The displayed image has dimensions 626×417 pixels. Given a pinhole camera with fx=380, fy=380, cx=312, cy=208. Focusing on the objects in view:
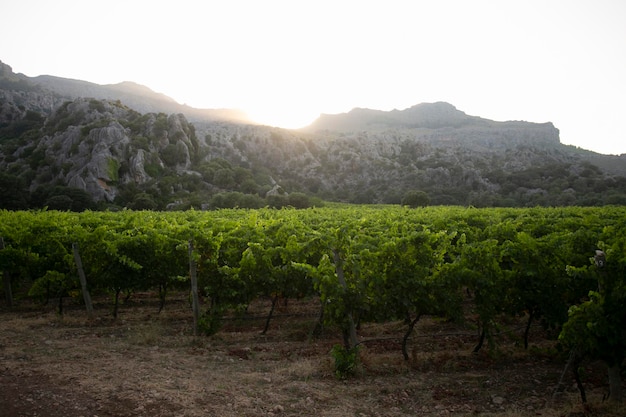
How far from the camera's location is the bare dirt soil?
6.14 metres

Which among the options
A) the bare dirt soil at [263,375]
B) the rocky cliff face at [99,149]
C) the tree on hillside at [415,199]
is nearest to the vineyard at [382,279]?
the bare dirt soil at [263,375]

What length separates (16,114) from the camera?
311 feet

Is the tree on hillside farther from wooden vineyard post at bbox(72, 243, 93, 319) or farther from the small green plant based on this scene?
the small green plant

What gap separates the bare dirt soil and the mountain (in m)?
54.0

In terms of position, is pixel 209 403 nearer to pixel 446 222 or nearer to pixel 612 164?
pixel 446 222

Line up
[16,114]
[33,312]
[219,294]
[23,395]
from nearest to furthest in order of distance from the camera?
[23,395], [219,294], [33,312], [16,114]

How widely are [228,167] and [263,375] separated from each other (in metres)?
84.8

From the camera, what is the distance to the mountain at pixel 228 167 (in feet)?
213

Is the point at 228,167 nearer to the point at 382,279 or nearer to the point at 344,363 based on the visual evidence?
the point at 382,279

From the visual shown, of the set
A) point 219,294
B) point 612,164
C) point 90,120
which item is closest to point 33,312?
point 219,294

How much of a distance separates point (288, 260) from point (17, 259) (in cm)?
944

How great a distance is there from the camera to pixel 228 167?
8925cm

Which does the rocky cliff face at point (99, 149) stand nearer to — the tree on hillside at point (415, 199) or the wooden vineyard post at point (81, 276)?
the tree on hillside at point (415, 199)

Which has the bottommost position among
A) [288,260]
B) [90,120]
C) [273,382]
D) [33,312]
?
[33,312]
